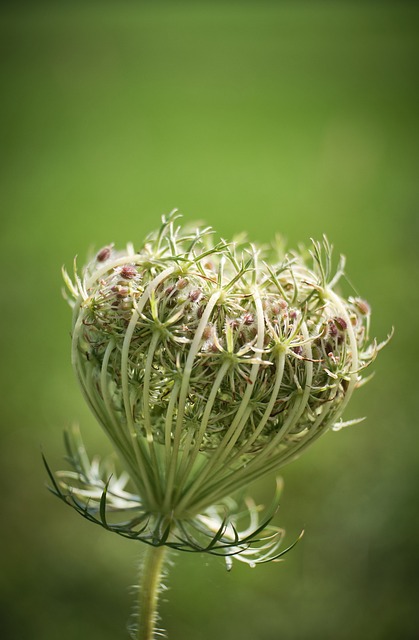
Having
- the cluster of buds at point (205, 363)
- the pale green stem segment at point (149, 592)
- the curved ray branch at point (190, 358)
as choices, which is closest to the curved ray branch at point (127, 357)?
the cluster of buds at point (205, 363)

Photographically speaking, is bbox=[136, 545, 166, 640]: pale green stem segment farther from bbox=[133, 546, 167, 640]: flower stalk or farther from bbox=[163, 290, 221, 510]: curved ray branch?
bbox=[163, 290, 221, 510]: curved ray branch

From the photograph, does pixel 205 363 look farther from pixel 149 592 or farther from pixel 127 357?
pixel 149 592

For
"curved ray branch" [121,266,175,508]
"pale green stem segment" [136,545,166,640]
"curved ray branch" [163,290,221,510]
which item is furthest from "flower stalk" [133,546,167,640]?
"curved ray branch" [163,290,221,510]

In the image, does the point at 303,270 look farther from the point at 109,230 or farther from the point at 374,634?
the point at 109,230

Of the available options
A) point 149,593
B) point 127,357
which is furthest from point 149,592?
point 127,357

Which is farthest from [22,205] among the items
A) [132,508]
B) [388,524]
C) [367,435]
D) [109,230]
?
[132,508]

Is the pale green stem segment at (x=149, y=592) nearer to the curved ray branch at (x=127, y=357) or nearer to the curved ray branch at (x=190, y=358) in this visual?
the curved ray branch at (x=127, y=357)

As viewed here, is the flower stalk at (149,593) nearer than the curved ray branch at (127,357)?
No
